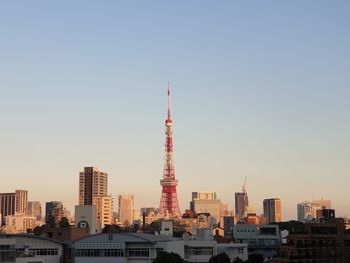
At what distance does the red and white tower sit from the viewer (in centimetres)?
16800

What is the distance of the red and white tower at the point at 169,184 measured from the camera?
551ft

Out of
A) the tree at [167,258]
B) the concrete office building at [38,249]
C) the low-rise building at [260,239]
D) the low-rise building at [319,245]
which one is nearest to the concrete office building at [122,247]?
the concrete office building at [38,249]

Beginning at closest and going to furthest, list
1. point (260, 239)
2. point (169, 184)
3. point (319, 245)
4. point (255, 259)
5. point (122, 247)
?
point (122, 247) < point (319, 245) < point (255, 259) < point (260, 239) < point (169, 184)

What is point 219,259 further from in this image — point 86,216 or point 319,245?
point 86,216

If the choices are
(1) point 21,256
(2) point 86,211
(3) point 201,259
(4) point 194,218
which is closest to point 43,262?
(1) point 21,256

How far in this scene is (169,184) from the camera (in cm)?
17312

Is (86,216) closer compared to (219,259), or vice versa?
(219,259)

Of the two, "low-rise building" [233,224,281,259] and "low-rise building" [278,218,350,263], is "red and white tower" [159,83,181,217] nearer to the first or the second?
"low-rise building" [233,224,281,259]

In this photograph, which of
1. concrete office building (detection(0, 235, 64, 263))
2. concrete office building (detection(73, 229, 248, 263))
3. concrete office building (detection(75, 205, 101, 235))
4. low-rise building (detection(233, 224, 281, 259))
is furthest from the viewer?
concrete office building (detection(75, 205, 101, 235))

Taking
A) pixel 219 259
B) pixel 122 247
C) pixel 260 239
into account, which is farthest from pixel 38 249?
pixel 260 239

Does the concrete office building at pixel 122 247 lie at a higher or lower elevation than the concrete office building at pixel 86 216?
lower

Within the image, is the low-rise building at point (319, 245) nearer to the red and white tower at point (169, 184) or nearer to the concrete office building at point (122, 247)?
the concrete office building at point (122, 247)

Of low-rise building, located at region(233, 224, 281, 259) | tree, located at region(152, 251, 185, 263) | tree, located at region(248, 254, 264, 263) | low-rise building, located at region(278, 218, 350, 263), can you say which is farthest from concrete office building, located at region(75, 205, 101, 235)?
tree, located at region(152, 251, 185, 263)

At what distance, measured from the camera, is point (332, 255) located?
234 ft
